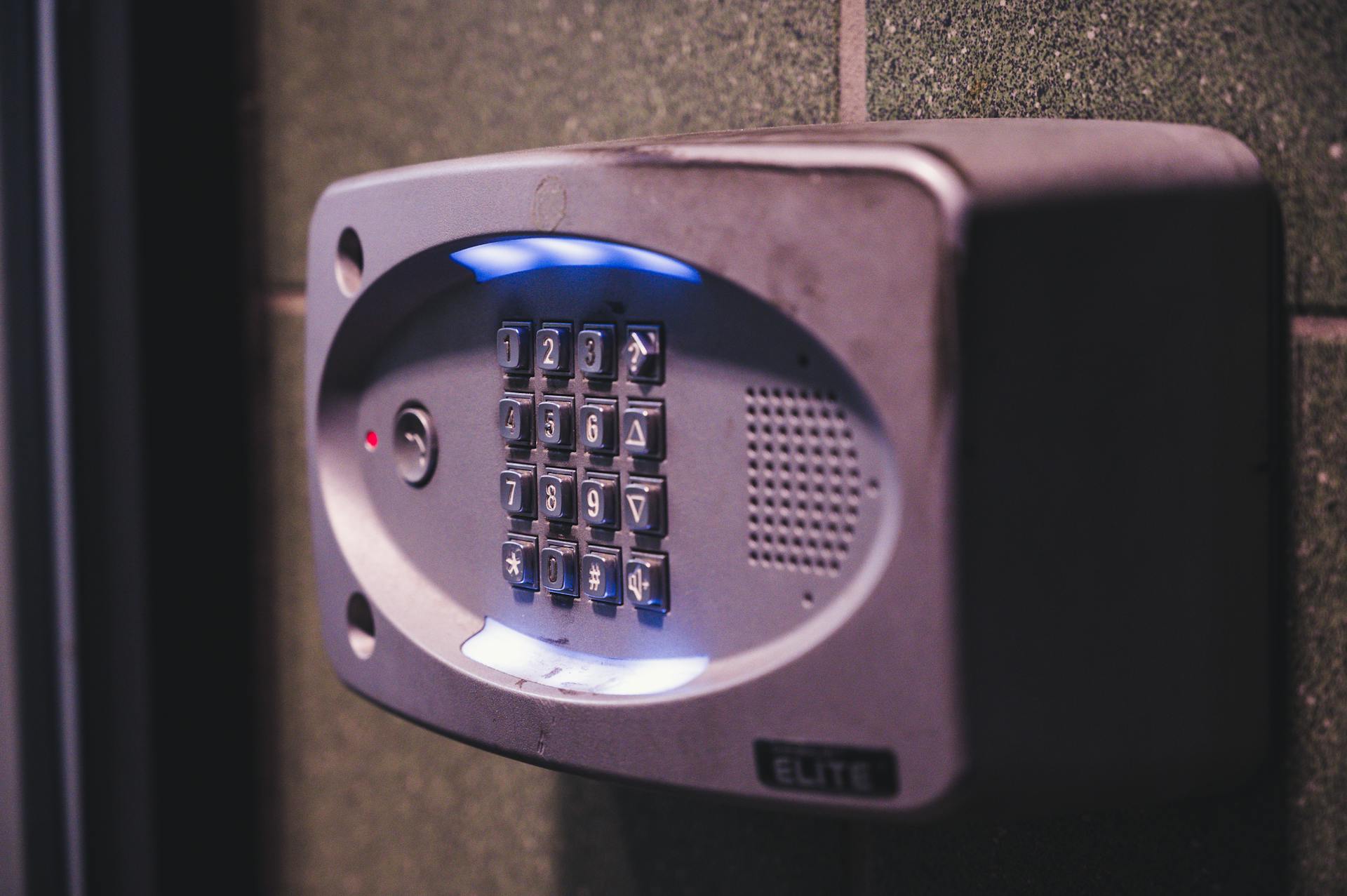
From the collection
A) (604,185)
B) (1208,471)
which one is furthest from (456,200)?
(1208,471)

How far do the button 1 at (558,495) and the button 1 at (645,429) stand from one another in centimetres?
4

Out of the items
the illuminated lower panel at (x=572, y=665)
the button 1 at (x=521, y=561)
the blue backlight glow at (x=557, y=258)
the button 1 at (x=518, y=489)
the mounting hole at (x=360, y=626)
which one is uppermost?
the blue backlight glow at (x=557, y=258)

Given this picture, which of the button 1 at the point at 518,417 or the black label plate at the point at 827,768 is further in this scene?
the button 1 at the point at 518,417

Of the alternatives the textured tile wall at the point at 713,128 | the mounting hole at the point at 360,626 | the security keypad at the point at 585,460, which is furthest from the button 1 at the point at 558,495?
the textured tile wall at the point at 713,128

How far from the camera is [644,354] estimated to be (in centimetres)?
42

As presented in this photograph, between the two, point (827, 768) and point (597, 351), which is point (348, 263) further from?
point (827, 768)

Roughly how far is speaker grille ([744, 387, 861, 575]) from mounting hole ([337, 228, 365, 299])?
0.77ft

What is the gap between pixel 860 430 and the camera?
0.35m

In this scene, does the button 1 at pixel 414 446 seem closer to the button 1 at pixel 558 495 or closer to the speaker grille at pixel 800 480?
the button 1 at pixel 558 495

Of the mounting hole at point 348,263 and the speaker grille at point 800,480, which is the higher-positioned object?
the mounting hole at point 348,263

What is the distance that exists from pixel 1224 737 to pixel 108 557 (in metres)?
0.75

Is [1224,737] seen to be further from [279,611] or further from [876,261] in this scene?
[279,611]

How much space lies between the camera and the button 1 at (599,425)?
1.43 ft

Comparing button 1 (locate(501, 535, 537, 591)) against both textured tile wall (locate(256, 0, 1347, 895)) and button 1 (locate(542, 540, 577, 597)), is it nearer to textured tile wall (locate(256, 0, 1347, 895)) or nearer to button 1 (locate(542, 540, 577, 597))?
button 1 (locate(542, 540, 577, 597))
